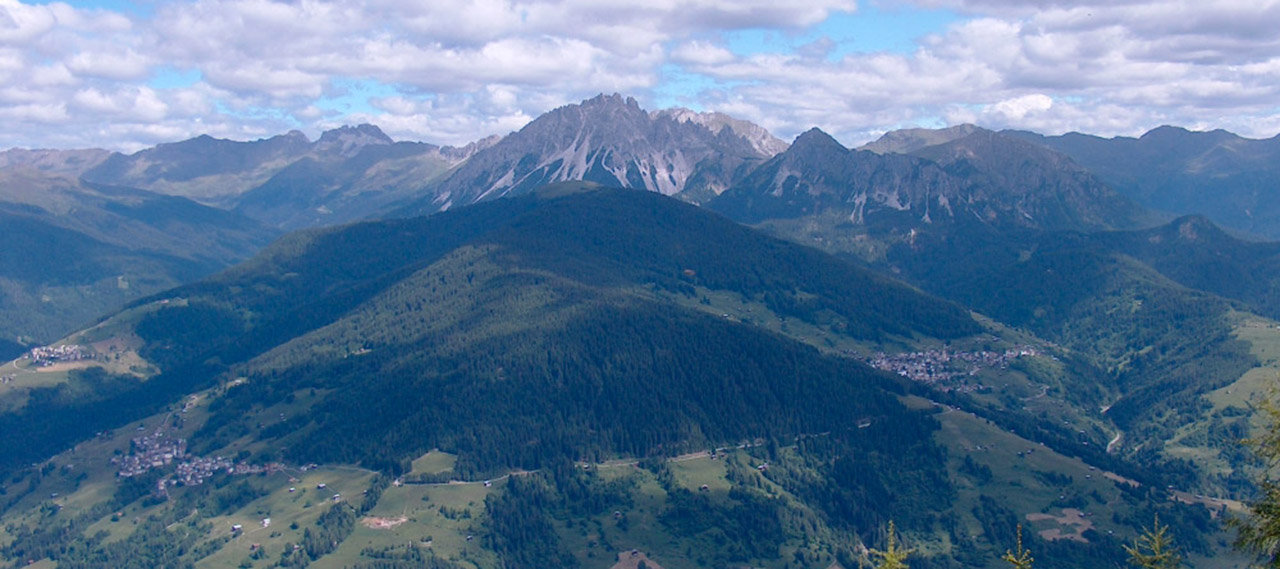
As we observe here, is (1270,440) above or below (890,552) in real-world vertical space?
above

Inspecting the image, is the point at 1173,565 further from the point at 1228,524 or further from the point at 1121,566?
the point at 1121,566

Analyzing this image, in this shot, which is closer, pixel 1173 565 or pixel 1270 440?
pixel 1270 440

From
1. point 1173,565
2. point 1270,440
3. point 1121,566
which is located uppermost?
point 1270,440

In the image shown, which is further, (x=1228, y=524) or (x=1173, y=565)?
(x=1173, y=565)

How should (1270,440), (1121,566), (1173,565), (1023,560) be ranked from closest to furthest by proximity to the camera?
(1270,440) → (1023,560) → (1173,565) → (1121,566)

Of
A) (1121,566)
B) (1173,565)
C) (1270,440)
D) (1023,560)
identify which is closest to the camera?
(1270,440)

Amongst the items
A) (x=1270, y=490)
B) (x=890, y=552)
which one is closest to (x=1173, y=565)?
(x=1270, y=490)

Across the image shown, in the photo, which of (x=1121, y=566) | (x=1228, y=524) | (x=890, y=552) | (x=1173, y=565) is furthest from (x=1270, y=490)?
(x=1121, y=566)

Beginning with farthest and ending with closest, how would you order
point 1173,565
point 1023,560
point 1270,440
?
point 1173,565
point 1023,560
point 1270,440

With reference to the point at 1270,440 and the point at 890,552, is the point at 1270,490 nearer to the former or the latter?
the point at 1270,440
